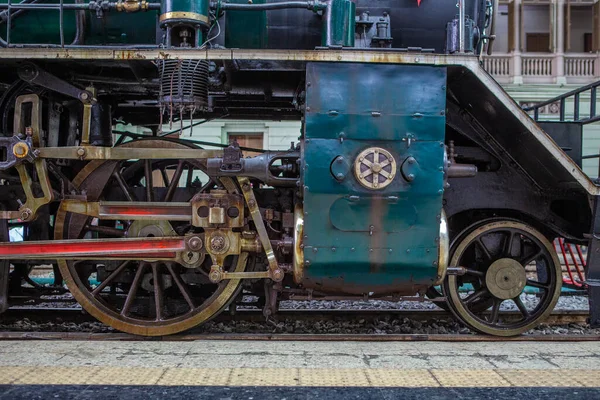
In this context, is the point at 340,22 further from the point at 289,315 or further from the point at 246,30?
the point at 289,315

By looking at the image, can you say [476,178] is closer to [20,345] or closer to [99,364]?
[99,364]

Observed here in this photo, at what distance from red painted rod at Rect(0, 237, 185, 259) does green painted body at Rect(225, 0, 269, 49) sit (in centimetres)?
174

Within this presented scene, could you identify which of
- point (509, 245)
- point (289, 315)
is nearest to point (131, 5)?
point (289, 315)

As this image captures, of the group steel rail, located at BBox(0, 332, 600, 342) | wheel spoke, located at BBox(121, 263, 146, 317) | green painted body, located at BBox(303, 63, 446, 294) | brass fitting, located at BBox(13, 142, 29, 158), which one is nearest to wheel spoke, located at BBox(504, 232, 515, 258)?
steel rail, located at BBox(0, 332, 600, 342)

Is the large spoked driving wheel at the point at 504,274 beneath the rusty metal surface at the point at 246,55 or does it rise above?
beneath

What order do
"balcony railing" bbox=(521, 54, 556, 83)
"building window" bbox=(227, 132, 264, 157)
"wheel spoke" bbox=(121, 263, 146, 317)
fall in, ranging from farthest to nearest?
"balcony railing" bbox=(521, 54, 556, 83), "building window" bbox=(227, 132, 264, 157), "wheel spoke" bbox=(121, 263, 146, 317)

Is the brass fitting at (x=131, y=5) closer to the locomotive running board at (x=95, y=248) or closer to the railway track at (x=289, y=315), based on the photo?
the locomotive running board at (x=95, y=248)

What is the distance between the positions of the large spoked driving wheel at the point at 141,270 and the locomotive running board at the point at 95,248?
112 millimetres

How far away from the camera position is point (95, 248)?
417cm

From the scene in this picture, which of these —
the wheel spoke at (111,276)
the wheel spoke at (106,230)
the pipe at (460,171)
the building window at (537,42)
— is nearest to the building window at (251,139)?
the wheel spoke at (106,230)

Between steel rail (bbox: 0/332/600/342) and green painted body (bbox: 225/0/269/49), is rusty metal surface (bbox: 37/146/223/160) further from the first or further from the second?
steel rail (bbox: 0/332/600/342)

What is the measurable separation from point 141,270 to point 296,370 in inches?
73.9

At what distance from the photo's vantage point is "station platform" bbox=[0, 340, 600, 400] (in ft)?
9.53

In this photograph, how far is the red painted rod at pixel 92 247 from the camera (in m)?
4.16
